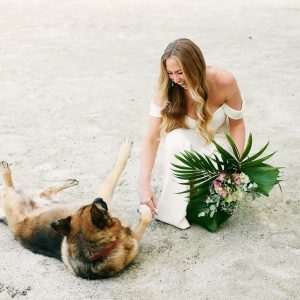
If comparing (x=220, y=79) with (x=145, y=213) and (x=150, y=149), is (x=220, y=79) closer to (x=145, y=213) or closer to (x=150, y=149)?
(x=150, y=149)

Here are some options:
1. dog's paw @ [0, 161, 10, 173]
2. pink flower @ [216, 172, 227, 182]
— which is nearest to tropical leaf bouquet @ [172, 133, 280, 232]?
pink flower @ [216, 172, 227, 182]

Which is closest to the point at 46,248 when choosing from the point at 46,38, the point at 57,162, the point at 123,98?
the point at 57,162

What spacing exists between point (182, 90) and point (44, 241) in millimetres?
1471

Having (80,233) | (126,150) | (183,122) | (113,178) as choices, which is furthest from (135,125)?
(80,233)

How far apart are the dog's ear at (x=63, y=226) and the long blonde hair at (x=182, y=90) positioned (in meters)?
1.05

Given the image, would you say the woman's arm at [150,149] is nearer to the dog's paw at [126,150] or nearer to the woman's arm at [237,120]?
the dog's paw at [126,150]

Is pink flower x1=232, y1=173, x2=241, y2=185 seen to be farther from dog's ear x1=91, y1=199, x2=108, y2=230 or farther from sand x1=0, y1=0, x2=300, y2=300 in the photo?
dog's ear x1=91, y1=199, x2=108, y2=230

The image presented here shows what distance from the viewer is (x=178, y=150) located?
3.39 metres

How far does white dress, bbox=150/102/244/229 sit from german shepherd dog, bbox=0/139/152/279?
24cm

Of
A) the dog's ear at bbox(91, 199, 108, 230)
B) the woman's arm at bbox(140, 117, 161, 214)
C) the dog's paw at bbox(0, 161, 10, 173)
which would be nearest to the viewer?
the dog's ear at bbox(91, 199, 108, 230)

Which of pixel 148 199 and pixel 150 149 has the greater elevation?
pixel 150 149

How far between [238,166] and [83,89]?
4028 millimetres

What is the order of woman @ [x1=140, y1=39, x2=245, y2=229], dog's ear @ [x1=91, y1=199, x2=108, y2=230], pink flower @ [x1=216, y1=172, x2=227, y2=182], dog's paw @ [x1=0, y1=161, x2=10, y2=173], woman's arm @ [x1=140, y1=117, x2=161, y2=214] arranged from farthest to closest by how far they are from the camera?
dog's paw @ [x1=0, y1=161, x2=10, y2=173] < woman's arm @ [x1=140, y1=117, x2=161, y2=214] < woman @ [x1=140, y1=39, x2=245, y2=229] < pink flower @ [x1=216, y1=172, x2=227, y2=182] < dog's ear @ [x1=91, y1=199, x2=108, y2=230]

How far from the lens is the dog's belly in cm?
315
